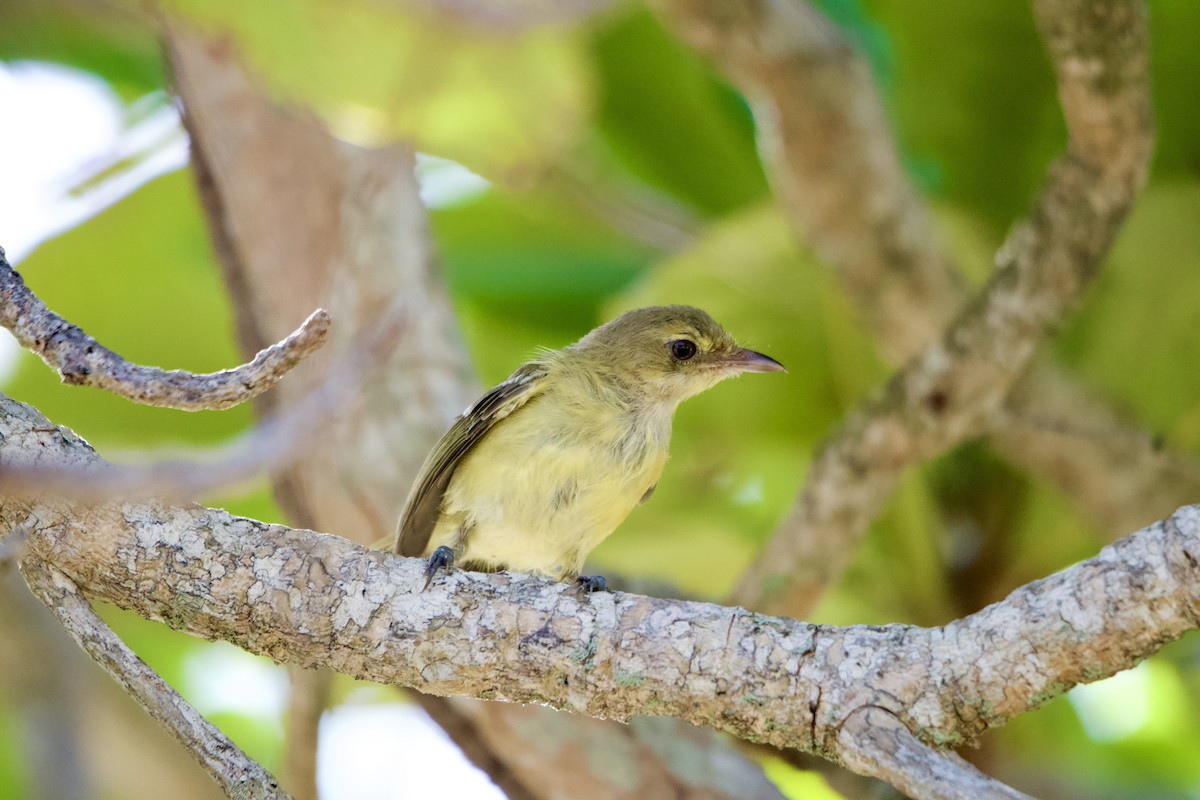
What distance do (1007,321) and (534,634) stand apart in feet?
7.23


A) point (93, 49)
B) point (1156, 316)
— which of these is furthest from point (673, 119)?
point (93, 49)

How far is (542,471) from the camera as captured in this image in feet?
14.8

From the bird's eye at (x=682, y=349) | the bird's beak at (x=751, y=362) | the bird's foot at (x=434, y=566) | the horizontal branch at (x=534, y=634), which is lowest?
the horizontal branch at (x=534, y=634)

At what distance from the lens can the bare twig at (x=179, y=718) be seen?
244cm

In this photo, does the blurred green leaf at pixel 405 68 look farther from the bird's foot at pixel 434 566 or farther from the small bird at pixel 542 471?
the small bird at pixel 542 471

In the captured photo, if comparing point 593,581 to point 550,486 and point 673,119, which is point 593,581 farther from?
point 673,119

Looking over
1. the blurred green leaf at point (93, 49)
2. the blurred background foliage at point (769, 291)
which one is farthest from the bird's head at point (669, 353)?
the blurred green leaf at point (93, 49)

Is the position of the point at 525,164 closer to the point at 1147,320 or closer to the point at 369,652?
the point at 369,652

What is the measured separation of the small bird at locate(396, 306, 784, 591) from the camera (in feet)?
14.8

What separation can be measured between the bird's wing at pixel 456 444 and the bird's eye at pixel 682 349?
67 centimetres

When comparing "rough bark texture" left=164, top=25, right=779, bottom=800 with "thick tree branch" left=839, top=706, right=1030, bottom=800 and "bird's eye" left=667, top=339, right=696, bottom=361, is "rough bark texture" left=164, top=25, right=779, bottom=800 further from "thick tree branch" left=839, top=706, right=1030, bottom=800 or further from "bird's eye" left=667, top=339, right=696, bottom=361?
"thick tree branch" left=839, top=706, right=1030, bottom=800

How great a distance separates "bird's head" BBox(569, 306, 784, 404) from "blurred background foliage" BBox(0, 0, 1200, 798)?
11 centimetres

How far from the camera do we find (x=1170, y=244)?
4.89 metres

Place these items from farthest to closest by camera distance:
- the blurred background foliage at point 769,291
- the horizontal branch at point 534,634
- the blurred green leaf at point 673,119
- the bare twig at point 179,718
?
the blurred green leaf at point 673,119, the blurred background foliage at point 769,291, the horizontal branch at point 534,634, the bare twig at point 179,718
